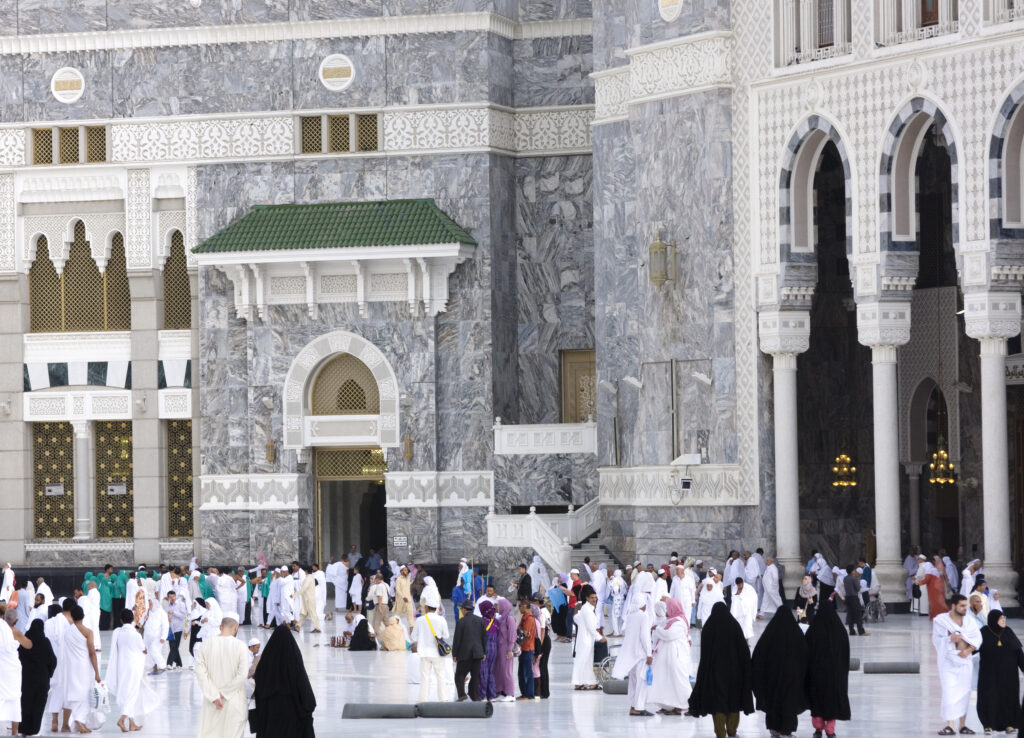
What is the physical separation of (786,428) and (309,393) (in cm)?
1081

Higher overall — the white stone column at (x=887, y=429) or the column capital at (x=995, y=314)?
the column capital at (x=995, y=314)

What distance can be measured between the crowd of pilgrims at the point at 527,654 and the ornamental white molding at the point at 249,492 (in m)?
8.89

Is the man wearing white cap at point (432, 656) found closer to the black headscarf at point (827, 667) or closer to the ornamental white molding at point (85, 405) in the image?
the black headscarf at point (827, 667)

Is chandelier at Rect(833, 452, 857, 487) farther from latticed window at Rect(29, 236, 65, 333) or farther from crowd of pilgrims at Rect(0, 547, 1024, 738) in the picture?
latticed window at Rect(29, 236, 65, 333)

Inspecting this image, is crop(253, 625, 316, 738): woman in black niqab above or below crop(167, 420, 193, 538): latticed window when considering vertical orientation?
below

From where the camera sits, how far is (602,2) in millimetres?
35562

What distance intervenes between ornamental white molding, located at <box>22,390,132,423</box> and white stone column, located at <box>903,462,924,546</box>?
15432mm

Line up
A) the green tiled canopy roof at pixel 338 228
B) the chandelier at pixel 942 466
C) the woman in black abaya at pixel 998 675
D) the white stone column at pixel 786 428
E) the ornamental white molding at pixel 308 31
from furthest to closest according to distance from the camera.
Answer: the ornamental white molding at pixel 308 31 → the green tiled canopy roof at pixel 338 228 → the chandelier at pixel 942 466 → the white stone column at pixel 786 428 → the woman in black abaya at pixel 998 675

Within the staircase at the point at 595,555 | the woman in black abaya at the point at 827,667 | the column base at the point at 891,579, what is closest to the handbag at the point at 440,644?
the woman in black abaya at the point at 827,667

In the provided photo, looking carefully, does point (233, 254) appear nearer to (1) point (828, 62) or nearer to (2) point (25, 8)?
(2) point (25, 8)

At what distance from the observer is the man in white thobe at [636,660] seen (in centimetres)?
1912

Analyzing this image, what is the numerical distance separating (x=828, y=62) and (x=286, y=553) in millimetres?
14435

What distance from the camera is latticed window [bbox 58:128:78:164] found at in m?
39.7

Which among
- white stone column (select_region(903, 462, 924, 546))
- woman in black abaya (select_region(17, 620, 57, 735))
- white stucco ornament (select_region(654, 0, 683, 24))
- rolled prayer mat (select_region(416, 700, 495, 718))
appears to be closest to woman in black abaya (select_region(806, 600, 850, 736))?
rolled prayer mat (select_region(416, 700, 495, 718))
